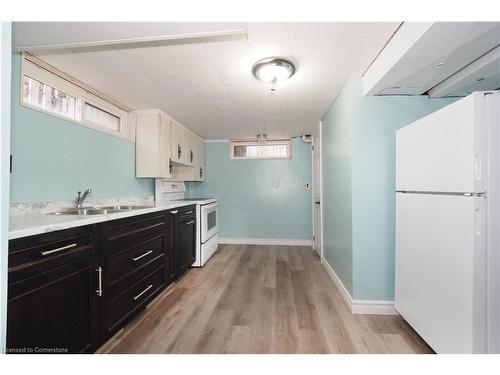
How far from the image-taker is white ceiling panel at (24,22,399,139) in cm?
138

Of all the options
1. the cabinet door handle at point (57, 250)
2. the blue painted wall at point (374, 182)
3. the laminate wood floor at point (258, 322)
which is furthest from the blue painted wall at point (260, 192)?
the cabinet door handle at point (57, 250)

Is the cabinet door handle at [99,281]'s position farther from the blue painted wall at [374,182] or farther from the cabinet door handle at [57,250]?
the blue painted wall at [374,182]

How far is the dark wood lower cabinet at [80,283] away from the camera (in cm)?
100

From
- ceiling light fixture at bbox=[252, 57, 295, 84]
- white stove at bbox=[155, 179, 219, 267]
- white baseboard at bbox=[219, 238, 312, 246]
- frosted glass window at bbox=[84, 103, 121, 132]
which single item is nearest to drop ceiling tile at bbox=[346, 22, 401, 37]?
ceiling light fixture at bbox=[252, 57, 295, 84]

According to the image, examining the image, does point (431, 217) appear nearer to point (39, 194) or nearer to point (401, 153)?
point (401, 153)

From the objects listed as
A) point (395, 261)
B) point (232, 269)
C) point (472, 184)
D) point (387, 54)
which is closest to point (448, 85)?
point (387, 54)

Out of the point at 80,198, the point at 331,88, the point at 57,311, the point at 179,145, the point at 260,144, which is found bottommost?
the point at 57,311

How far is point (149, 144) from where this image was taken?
2910 mm

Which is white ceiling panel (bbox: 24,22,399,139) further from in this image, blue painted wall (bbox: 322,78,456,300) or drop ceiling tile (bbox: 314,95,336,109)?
blue painted wall (bbox: 322,78,456,300)

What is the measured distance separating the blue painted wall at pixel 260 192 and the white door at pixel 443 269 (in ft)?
9.01

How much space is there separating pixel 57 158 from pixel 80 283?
3.81 ft

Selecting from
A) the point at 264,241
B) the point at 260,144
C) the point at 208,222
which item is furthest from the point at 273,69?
the point at 264,241

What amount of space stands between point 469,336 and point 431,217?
63cm

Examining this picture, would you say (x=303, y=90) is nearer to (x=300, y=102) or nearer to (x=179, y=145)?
→ (x=300, y=102)
